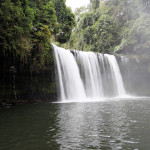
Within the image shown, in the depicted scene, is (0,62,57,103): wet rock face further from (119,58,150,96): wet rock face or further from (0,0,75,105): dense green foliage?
(119,58,150,96): wet rock face

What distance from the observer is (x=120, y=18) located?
30906 millimetres

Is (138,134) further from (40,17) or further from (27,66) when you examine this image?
(40,17)

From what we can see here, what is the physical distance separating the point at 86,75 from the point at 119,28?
15913 millimetres

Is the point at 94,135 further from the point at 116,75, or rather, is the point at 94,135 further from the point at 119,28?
the point at 119,28

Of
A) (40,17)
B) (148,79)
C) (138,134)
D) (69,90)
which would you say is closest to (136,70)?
(148,79)

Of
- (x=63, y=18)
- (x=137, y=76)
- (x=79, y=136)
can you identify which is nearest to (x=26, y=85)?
(x=79, y=136)

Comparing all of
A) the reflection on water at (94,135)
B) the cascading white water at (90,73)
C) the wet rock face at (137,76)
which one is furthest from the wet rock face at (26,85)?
the wet rock face at (137,76)

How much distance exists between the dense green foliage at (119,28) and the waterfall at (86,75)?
6100mm

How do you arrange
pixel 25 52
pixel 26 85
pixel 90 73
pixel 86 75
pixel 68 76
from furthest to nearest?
1. pixel 90 73
2. pixel 86 75
3. pixel 68 76
4. pixel 26 85
5. pixel 25 52

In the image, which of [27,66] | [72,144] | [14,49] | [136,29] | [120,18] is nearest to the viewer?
[72,144]

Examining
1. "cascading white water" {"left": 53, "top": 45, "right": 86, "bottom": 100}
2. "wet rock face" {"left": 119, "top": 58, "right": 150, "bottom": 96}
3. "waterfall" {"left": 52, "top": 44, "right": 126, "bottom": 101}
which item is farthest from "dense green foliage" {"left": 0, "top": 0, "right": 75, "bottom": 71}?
"wet rock face" {"left": 119, "top": 58, "right": 150, "bottom": 96}

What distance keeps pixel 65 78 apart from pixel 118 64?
339 inches

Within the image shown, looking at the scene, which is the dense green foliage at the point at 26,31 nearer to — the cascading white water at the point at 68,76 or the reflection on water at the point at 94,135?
the cascading white water at the point at 68,76

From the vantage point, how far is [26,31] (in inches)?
439
